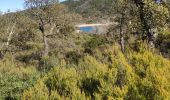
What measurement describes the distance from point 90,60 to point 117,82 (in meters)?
4.24

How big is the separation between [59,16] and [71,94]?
24.1 m

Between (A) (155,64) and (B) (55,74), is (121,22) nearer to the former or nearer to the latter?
(B) (55,74)

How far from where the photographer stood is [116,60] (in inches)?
466

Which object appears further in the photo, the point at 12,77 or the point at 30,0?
the point at 30,0

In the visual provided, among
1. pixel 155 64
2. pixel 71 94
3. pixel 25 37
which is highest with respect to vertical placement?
pixel 155 64

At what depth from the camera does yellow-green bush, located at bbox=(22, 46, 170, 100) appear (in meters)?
9.52

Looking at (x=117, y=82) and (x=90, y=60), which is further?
(x=90, y=60)

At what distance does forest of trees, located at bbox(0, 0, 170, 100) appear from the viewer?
10242 millimetres

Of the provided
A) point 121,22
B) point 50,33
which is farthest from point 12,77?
point 50,33

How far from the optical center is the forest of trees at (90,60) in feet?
33.6

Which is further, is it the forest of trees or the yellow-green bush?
the forest of trees

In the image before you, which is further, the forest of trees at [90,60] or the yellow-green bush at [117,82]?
the forest of trees at [90,60]

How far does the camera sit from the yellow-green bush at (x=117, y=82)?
952 centimetres

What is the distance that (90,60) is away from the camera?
1562 centimetres
